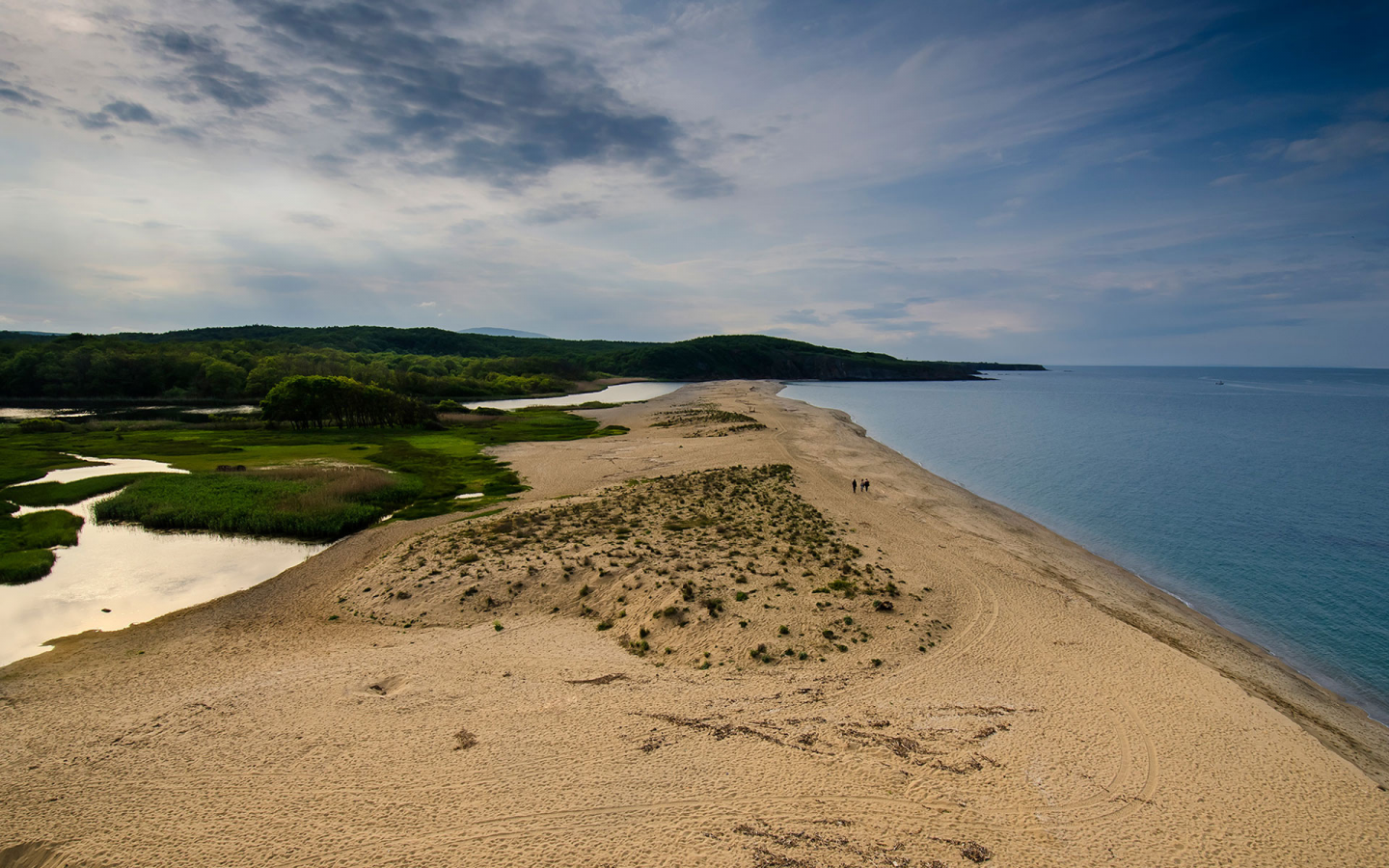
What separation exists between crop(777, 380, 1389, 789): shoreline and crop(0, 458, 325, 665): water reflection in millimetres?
33088

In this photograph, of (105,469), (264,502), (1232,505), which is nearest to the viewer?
(264,502)

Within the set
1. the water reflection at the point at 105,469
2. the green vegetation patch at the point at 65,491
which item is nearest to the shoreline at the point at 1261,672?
the green vegetation patch at the point at 65,491

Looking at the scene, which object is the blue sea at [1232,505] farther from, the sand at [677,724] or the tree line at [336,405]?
the tree line at [336,405]

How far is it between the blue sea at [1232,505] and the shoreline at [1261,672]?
73 cm

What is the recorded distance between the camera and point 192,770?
38.2ft

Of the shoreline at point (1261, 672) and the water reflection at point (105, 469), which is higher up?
the water reflection at point (105, 469)

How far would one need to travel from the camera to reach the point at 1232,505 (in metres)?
38.9

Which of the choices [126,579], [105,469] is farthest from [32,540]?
[105,469]

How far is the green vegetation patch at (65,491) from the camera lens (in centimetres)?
3334

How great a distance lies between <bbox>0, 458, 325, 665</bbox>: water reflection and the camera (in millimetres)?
19172

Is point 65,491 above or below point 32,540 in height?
above

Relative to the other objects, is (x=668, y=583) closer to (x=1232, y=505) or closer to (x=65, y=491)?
(x=65, y=491)

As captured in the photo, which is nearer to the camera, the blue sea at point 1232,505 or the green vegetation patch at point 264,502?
the blue sea at point 1232,505

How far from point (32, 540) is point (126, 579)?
26.5 ft
